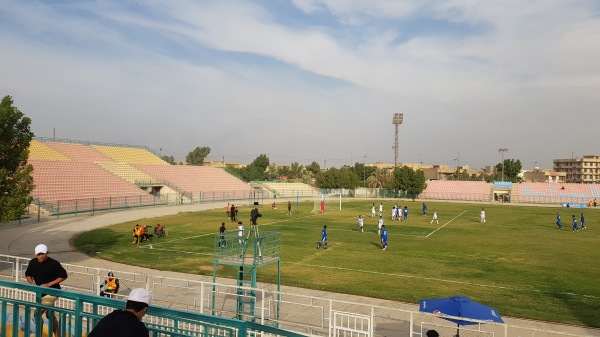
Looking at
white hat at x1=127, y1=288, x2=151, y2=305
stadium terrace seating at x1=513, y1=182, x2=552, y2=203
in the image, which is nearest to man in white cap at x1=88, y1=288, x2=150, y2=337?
white hat at x1=127, y1=288, x2=151, y2=305

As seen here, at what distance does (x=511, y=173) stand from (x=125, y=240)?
137124mm

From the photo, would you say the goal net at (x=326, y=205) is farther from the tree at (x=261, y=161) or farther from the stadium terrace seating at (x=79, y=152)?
the tree at (x=261, y=161)

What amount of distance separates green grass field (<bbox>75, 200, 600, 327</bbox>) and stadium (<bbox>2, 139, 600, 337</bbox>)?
7 centimetres

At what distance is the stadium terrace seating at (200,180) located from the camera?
2846 inches

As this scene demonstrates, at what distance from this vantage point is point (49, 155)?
2559 inches

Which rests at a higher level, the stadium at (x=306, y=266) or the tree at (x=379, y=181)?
the tree at (x=379, y=181)

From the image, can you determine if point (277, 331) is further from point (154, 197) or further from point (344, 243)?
point (154, 197)

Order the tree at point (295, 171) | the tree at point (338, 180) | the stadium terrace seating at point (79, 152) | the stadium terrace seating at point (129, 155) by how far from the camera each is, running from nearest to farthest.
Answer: the stadium terrace seating at point (79, 152), the stadium terrace seating at point (129, 155), the tree at point (338, 180), the tree at point (295, 171)

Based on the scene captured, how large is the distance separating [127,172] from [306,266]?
52.7 meters

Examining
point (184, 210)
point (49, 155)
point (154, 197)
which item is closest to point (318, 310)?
point (184, 210)

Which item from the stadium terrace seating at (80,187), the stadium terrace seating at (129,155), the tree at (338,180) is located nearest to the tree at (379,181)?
the tree at (338,180)

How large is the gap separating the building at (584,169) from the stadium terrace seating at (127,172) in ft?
539

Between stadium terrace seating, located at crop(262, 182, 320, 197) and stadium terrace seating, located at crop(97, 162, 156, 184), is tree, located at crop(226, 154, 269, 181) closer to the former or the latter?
stadium terrace seating, located at crop(262, 182, 320, 197)

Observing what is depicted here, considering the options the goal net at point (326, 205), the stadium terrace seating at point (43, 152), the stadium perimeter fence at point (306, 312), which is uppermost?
the stadium terrace seating at point (43, 152)
